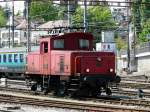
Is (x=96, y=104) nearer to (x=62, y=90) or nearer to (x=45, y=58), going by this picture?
(x=62, y=90)

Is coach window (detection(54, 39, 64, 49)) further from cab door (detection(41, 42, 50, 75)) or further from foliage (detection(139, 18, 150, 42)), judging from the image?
foliage (detection(139, 18, 150, 42))

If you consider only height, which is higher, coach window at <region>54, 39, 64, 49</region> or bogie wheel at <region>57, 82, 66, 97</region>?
coach window at <region>54, 39, 64, 49</region>

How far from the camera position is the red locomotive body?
24.9 metres

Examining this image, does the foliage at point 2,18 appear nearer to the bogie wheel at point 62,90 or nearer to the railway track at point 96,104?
the bogie wheel at point 62,90

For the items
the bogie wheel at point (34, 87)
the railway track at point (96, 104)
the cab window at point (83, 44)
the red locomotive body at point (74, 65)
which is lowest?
the bogie wheel at point (34, 87)

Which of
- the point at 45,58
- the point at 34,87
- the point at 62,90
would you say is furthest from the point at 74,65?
the point at 34,87

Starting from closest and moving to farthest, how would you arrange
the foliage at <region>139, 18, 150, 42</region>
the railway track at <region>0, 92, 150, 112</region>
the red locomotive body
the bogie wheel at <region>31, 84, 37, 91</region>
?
the railway track at <region>0, 92, 150, 112</region> < the red locomotive body < the bogie wheel at <region>31, 84, 37, 91</region> < the foliage at <region>139, 18, 150, 42</region>

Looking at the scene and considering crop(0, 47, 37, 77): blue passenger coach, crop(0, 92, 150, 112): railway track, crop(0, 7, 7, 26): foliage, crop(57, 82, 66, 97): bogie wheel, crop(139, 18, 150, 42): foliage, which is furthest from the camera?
crop(0, 7, 7, 26): foliage

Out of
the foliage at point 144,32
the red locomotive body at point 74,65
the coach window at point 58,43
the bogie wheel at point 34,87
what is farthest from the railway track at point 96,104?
the foliage at point 144,32

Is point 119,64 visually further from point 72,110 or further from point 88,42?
point 72,110

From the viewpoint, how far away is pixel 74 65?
25078mm

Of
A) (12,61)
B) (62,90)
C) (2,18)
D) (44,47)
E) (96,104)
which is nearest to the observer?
(96,104)

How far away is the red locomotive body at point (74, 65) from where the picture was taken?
24.9 m

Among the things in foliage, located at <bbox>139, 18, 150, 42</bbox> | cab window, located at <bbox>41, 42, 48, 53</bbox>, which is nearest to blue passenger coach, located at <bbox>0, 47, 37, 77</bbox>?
cab window, located at <bbox>41, 42, 48, 53</bbox>
